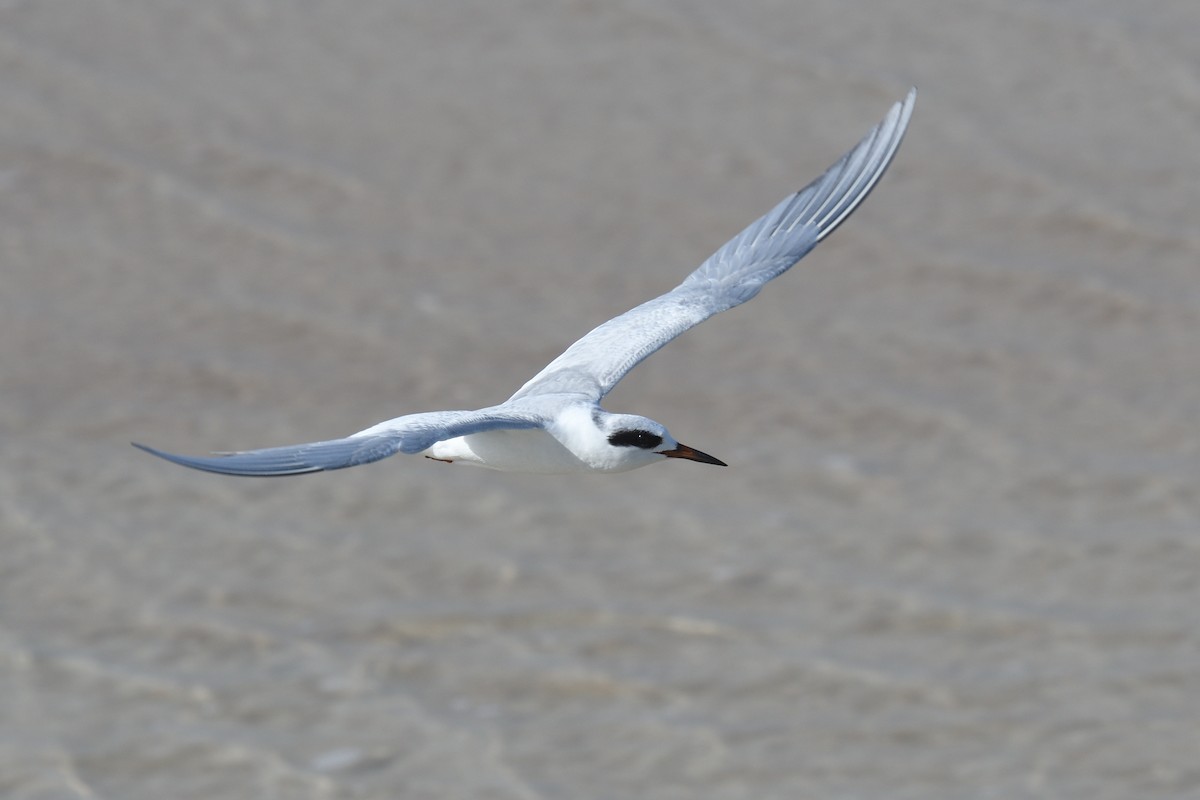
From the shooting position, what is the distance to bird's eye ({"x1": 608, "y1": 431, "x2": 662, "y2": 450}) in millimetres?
8625

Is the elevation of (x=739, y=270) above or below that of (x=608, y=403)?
below

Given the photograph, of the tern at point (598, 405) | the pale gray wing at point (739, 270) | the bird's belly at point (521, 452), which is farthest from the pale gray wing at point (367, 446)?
the pale gray wing at point (739, 270)

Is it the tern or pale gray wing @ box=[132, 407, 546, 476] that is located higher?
the tern

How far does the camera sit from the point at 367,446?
26.2ft

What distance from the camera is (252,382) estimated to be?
51.0ft

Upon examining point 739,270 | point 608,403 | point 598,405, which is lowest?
point 598,405

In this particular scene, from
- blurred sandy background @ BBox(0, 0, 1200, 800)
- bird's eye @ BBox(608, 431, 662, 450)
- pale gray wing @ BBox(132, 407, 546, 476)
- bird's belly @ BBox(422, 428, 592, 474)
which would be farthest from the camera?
blurred sandy background @ BBox(0, 0, 1200, 800)

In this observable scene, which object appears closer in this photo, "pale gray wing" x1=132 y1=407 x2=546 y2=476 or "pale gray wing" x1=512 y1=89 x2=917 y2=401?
"pale gray wing" x1=132 y1=407 x2=546 y2=476

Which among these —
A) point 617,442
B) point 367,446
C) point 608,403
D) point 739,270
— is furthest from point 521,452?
point 608,403

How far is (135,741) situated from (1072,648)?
5.92m

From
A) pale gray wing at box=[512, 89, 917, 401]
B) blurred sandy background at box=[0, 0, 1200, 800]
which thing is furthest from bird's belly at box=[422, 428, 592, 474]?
blurred sandy background at box=[0, 0, 1200, 800]

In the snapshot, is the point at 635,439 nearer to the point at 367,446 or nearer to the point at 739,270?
the point at 367,446

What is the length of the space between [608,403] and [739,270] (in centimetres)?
519

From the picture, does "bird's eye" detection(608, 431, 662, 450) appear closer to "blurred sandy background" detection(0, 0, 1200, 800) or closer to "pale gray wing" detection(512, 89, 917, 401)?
"pale gray wing" detection(512, 89, 917, 401)
